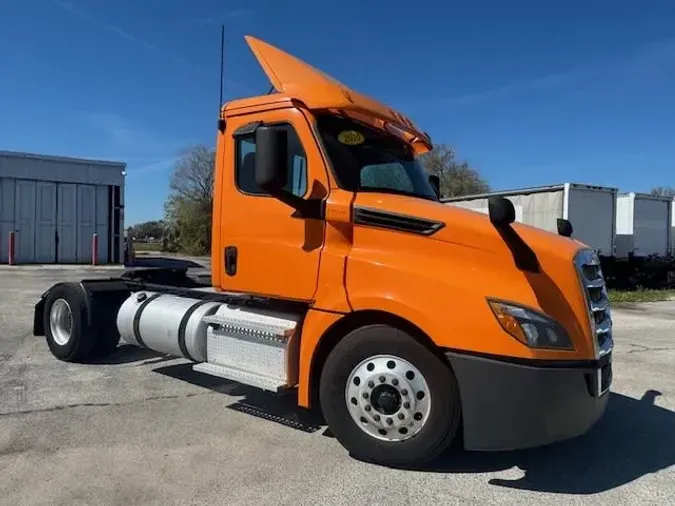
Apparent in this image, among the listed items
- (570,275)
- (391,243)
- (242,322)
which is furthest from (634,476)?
(242,322)

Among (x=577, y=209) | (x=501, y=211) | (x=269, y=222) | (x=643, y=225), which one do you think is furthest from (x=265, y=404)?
(x=643, y=225)

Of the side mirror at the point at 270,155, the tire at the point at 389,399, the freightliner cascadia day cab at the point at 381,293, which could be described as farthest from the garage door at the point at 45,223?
the tire at the point at 389,399

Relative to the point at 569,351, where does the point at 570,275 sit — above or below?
above

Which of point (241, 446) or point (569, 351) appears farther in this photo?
point (241, 446)

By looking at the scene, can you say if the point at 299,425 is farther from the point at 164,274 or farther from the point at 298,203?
the point at 164,274

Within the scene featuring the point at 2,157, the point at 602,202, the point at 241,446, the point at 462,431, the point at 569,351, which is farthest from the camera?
the point at 2,157

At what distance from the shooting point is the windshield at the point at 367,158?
484cm

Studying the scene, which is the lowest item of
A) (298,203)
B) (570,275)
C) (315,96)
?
(570,275)

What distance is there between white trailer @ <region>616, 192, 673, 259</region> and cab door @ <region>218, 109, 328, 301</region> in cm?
1979

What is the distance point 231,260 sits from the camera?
17.7ft

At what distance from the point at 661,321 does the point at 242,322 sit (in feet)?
39.4

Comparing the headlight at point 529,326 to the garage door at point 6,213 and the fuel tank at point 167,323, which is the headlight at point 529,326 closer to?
the fuel tank at point 167,323

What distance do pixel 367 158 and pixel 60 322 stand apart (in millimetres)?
4896

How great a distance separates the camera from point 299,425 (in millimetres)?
5316
